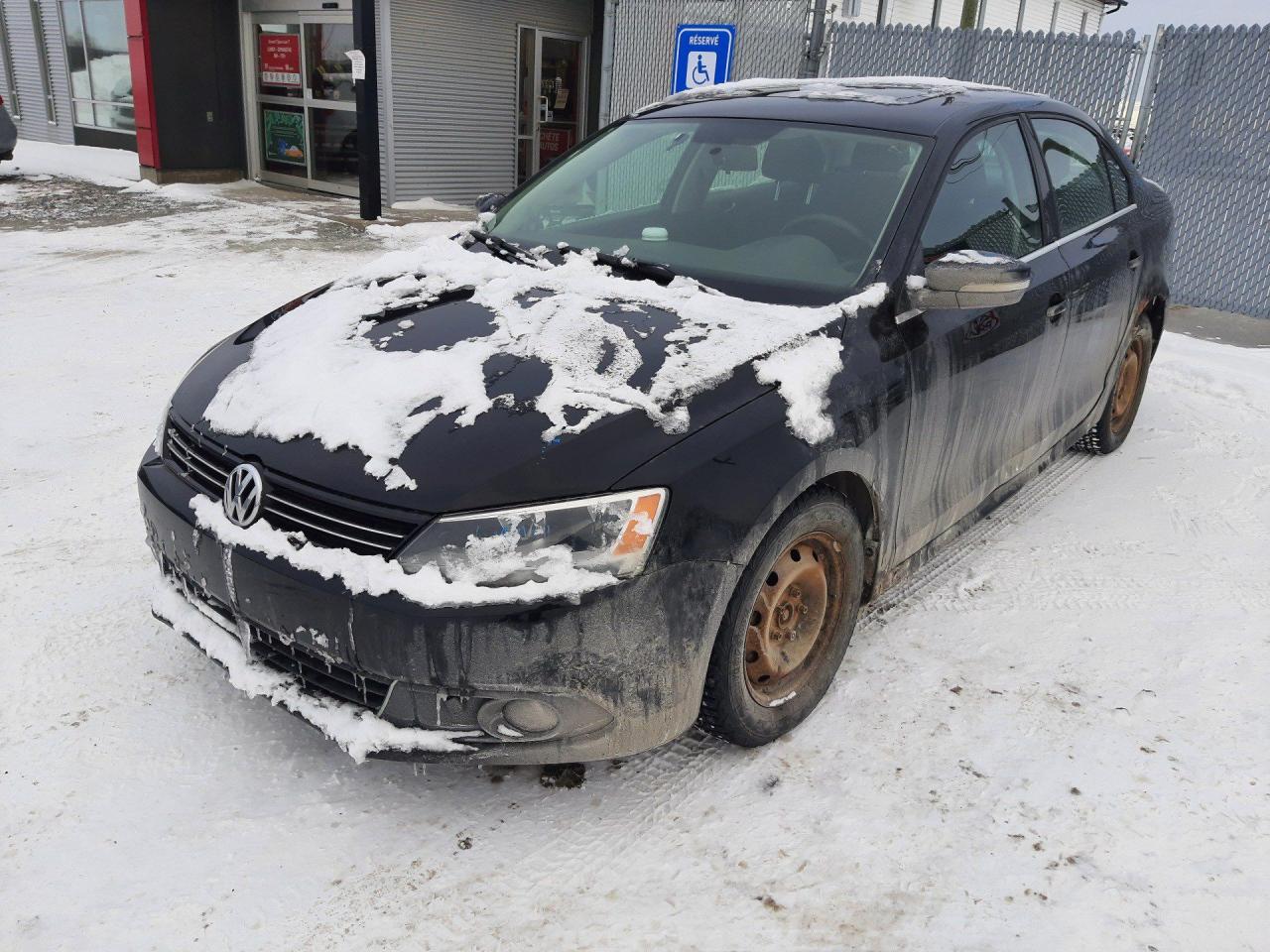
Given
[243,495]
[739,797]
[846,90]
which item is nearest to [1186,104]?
A: [846,90]

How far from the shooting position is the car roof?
3396 mm

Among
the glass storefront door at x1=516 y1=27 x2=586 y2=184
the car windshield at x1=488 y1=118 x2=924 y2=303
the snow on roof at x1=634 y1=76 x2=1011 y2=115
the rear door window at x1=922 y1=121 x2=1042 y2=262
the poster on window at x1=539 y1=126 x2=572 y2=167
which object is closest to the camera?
the car windshield at x1=488 y1=118 x2=924 y2=303

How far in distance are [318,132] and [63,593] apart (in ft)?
36.3

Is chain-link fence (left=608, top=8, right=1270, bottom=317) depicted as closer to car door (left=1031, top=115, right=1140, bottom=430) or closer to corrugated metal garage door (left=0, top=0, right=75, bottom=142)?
car door (left=1031, top=115, right=1140, bottom=430)

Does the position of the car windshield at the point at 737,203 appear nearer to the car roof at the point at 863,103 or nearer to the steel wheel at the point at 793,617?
the car roof at the point at 863,103

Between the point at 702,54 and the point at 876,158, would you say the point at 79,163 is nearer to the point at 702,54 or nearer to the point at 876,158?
the point at 702,54

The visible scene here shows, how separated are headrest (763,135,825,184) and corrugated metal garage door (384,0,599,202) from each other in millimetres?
9780

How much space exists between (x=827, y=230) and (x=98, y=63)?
16.4 metres

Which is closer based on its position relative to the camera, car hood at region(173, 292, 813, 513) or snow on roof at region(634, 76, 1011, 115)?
car hood at region(173, 292, 813, 513)

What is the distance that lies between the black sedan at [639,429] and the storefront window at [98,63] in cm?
1427

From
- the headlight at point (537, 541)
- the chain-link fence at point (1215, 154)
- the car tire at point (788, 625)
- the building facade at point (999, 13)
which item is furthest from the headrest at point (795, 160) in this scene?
the building facade at point (999, 13)

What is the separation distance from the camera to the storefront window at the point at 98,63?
1510cm

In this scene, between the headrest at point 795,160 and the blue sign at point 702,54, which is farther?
the blue sign at point 702,54

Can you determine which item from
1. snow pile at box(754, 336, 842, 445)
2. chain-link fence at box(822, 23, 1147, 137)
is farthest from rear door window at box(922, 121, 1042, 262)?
chain-link fence at box(822, 23, 1147, 137)
